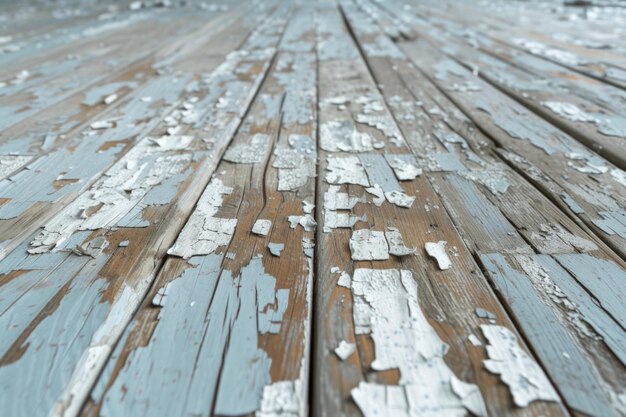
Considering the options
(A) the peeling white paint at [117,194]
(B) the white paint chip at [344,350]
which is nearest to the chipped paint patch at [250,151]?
(A) the peeling white paint at [117,194]

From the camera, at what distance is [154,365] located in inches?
21.0

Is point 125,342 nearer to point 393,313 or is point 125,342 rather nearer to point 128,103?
point 393,313

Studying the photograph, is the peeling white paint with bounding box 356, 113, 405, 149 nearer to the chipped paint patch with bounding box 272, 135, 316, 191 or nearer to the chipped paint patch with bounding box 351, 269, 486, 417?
the chipped paint patch with bounding box 272, 135, 316, 191

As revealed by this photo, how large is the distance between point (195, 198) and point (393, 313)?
527 mm

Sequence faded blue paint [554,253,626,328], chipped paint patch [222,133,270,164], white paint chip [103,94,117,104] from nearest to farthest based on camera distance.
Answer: faded blue paint [554,253,626,328] < chipped paint patch [222,133,270,164] < white paint chip [103,94,117,104]

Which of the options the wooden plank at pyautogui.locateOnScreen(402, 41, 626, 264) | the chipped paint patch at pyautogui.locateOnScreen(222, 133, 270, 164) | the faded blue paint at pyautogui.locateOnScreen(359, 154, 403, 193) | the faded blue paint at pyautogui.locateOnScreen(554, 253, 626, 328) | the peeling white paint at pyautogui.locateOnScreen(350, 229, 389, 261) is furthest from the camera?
the chipped paint patch at pyautogui.locateOnScreen(222, 133, 270, 164)

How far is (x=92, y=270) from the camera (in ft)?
2.29

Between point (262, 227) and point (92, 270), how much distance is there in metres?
0.31

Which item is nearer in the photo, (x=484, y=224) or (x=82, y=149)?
(x=484, y=224)

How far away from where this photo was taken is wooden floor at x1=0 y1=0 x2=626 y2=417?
0.51 meters

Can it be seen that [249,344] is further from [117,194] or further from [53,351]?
[117,194]

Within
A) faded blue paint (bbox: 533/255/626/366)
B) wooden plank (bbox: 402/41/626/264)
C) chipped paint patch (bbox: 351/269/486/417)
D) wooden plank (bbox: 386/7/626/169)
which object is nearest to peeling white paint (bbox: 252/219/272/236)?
chipped paint patch (bbox: 351/269/486/417)

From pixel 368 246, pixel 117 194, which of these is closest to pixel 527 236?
pixel 368 246

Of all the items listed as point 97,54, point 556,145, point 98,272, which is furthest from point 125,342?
point 97,54
